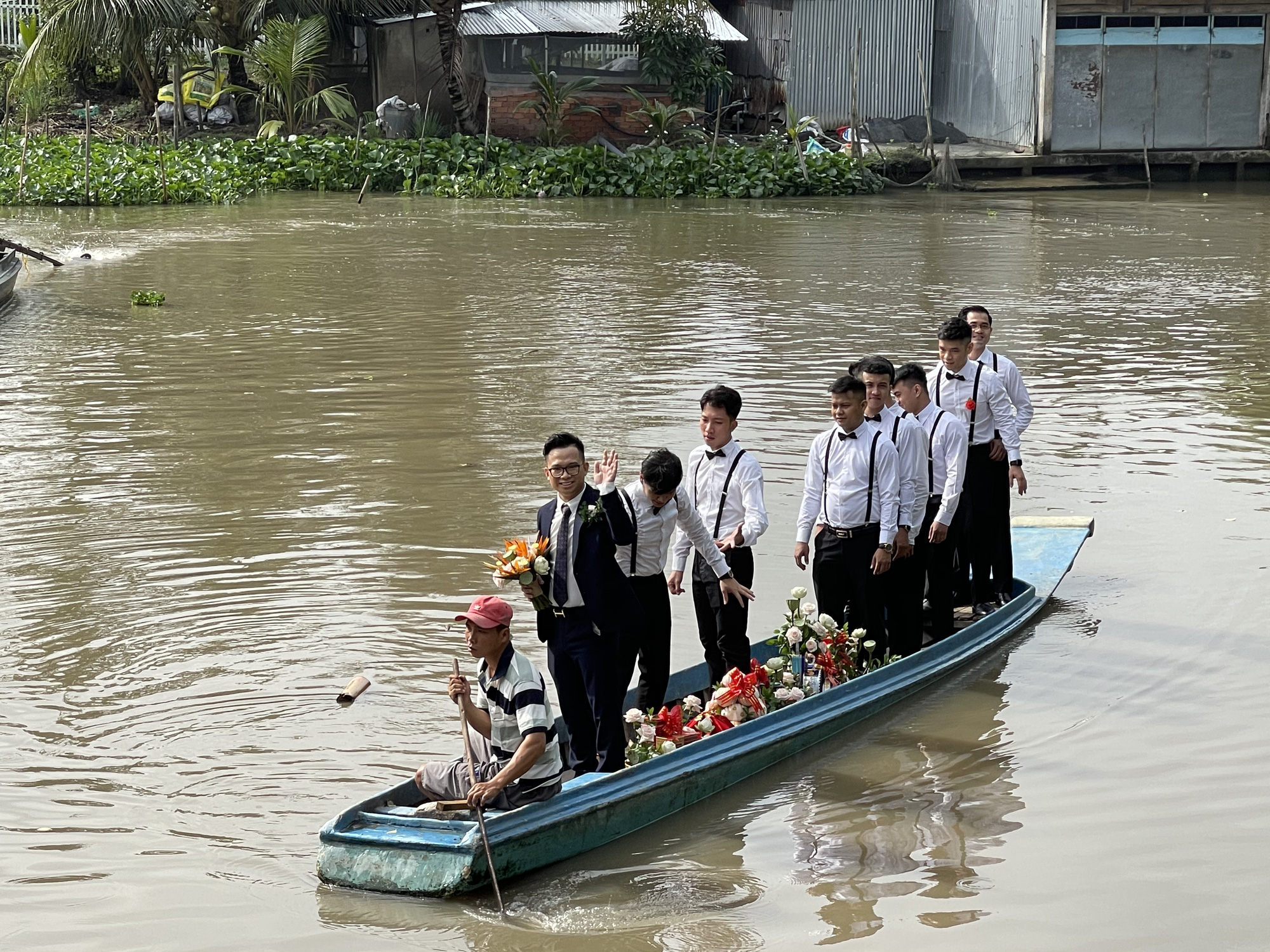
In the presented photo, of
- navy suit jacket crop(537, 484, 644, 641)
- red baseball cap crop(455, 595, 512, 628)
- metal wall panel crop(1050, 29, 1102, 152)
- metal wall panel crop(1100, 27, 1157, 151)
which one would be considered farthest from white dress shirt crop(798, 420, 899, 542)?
metal wall panel crop(1100, 27, 1157, 151)

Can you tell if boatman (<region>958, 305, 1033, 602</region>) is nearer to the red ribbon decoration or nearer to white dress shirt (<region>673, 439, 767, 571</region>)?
white dress shirt (<region>673, 439, 767, 571</region>)

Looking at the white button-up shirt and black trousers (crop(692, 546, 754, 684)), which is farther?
black trousers (crop(692, 546, 754, 684))

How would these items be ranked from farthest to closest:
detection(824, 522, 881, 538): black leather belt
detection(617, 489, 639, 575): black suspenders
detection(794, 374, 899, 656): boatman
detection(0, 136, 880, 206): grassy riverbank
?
detection(0, 136, 880, 206): grassy riverbank
detection(824, 522, 881, 538): black leather belt
detection(794, 374, 899, 656): boatman
detection(617, 489, 639, 575): black suspenders

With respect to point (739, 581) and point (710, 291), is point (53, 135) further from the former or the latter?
point (739, 581)

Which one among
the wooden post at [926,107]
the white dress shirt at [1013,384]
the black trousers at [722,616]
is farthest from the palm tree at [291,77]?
the black trousers at [722,616]

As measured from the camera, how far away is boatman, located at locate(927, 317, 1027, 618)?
872cm

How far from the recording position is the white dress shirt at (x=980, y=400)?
8.72 metres

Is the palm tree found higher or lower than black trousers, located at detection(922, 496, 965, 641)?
higher

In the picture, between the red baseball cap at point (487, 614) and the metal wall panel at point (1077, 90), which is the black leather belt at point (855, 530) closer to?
the red baseball cap at point (487, 614)

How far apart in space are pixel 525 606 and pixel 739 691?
2.58 metres

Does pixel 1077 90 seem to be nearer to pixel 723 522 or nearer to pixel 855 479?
pixel 855 479

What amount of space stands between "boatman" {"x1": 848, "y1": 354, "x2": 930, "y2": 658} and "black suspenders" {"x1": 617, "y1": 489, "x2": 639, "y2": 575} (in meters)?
1.46

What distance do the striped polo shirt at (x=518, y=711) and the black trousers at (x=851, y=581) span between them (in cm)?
226

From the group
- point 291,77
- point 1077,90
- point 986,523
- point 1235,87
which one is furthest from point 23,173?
point 986,523
